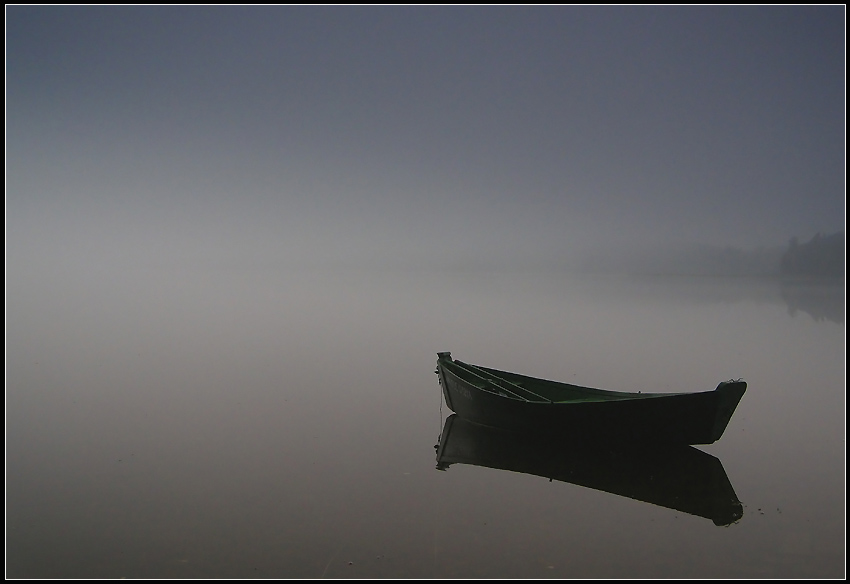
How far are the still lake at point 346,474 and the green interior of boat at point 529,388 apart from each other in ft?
3.76

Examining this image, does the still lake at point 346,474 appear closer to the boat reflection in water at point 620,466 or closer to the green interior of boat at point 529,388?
the boat reflection in water at point 620,466

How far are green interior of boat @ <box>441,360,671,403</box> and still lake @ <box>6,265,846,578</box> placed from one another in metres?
1.15

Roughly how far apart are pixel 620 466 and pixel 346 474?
4382mm

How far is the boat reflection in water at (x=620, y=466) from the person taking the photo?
892 cm

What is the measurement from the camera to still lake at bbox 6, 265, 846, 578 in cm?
727

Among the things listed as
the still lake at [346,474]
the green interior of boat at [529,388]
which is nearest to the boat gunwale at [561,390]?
the green interior of boat at [529,388]

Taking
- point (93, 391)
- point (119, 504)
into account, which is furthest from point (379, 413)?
point (93, 391)

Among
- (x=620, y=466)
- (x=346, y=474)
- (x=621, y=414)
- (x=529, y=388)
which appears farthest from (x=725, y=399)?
(x=346, y=474)

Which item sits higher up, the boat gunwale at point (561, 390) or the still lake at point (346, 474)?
the boat gunwale at point (561, 390)

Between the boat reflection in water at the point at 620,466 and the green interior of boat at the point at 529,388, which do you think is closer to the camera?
the boat reflection in water at the point at 620,466

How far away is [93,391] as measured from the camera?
15016mm

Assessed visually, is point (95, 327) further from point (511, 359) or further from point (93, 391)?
point (511, 359)

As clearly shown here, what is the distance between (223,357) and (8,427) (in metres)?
8.10

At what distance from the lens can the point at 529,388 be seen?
41.3 feet
